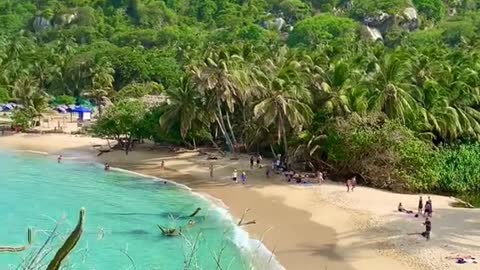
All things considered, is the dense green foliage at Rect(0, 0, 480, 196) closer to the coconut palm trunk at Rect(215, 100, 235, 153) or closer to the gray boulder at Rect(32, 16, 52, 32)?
the coconut palm trunk at Rect(215, 100, 235, 153)

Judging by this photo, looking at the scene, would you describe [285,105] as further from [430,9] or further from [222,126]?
[430,9]

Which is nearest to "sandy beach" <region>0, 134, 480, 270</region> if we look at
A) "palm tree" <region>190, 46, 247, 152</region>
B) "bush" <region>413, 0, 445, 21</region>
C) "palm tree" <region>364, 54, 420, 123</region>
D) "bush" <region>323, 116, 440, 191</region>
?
"bush" <region>323, 116, 440, 191</region>

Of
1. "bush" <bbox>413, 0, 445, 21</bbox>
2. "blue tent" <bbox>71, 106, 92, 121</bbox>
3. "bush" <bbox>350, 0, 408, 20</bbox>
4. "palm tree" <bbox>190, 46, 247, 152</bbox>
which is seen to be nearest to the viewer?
"palm tree" <bbox>190, 46, 247, 152</bbox>

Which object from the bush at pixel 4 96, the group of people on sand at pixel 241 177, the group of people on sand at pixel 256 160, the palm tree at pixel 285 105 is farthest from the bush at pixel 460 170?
the bush at pixel 4 96

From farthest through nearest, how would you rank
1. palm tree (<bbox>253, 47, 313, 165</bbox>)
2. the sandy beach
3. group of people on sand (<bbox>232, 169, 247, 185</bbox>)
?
palm tree (<bbox>253, 47, 313, 165</bbox>) → group of people on sand (<bbox>232, 169, 247, 185</bbox>) → the sandy beach

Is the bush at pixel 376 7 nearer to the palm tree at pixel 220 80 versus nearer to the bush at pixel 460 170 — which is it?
the palm tree at pixel 220 80
